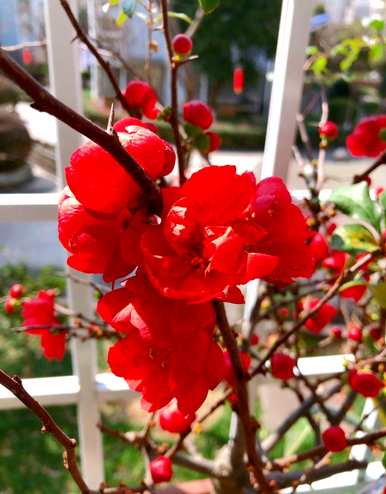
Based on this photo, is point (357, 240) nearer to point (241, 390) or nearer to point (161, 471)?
point (241, 390)

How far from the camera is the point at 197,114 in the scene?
1.69ft

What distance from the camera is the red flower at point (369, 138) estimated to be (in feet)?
1.96

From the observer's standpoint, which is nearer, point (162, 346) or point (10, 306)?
point (162, 346)

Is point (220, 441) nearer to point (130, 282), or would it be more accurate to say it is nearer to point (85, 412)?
point (85, 412)

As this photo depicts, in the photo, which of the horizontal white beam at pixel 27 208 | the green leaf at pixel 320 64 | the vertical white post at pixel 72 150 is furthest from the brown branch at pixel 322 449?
the green leaf at pixel 320 64

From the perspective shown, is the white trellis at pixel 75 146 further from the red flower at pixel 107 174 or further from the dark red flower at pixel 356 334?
the red flower at pixel 107 174

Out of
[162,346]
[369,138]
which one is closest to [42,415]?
[162,346]

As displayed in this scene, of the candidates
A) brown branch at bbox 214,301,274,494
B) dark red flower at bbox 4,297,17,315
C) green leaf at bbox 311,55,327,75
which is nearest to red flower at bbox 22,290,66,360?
dark red flower at bbox 4,297,17,315

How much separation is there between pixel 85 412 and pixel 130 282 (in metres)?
0.71

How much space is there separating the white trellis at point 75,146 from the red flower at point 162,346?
45cm

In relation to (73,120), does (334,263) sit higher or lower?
lower

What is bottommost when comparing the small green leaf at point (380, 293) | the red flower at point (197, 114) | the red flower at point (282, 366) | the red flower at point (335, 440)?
the red flower at point (335, 440)

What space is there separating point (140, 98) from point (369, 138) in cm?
30

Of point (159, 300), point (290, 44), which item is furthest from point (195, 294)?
point (290, 44)
